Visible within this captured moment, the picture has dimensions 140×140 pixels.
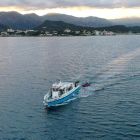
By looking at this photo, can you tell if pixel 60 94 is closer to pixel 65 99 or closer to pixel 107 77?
pixel 65 99

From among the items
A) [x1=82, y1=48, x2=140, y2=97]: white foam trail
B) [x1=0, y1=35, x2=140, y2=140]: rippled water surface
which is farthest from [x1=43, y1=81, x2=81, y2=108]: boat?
[x1=82, y1=48, x2=140, y2=97]: white foam trail

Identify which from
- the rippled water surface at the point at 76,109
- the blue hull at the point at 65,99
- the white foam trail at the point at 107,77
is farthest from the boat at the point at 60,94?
the white foam trail at the point at 107,77

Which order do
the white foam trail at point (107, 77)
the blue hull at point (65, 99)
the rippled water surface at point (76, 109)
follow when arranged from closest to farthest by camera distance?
the rippled water surface at point (76, 109) < the blue hull at point (65, 99) < the white foam trail at point (107, 77)

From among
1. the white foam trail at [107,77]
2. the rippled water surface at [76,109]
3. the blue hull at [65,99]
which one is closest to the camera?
the rippled water surface at [76,109]

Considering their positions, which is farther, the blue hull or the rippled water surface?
the blue hull

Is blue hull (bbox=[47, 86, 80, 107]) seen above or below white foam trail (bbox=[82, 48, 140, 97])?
below

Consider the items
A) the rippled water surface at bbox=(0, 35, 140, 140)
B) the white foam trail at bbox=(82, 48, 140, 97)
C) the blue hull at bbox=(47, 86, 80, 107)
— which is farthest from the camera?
the white foam trail at bbox=(82, 48, 140, 97)

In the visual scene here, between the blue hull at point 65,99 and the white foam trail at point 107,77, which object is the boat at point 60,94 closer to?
the blue hull at point 65,99

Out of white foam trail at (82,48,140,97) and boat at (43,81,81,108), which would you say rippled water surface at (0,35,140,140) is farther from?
boat at (43,81,81,108)
